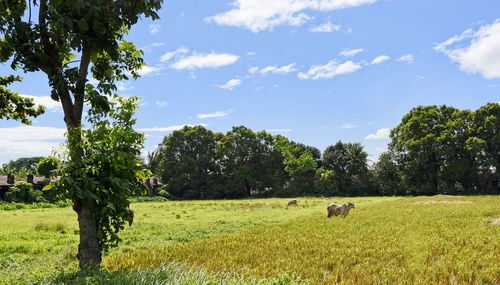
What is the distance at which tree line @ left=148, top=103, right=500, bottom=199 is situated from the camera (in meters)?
66.0

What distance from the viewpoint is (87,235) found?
406 inches

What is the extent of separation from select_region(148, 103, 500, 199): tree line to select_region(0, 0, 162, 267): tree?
6419cm

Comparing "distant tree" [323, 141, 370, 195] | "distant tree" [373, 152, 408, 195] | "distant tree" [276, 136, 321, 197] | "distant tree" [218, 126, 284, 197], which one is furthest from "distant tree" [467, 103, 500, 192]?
"distant tree" [218, 126, 284, 197]

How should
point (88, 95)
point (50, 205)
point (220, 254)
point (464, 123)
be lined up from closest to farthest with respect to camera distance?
point (88, 95) → point (220, 254) → point (50, 205) → point (464, 123)

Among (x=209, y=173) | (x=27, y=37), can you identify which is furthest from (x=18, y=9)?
(x=209, y=173)

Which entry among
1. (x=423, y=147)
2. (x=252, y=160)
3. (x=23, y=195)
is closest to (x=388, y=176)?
(x=423, y=147)

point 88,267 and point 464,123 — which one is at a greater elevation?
point 464,123

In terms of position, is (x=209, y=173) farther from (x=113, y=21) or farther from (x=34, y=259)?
(x=113, y=21)

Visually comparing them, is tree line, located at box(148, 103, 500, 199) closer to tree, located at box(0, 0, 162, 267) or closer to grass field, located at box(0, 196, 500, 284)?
grass field, located at box(0, 196, 500, 284)

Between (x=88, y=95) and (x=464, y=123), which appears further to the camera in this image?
(x=464, y=123)

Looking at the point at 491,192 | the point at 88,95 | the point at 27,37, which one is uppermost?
the point at 27,37

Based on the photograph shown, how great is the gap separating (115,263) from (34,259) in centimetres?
422

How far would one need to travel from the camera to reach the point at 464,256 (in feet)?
42.6

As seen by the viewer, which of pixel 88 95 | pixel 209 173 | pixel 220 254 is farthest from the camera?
pixel 209 173
